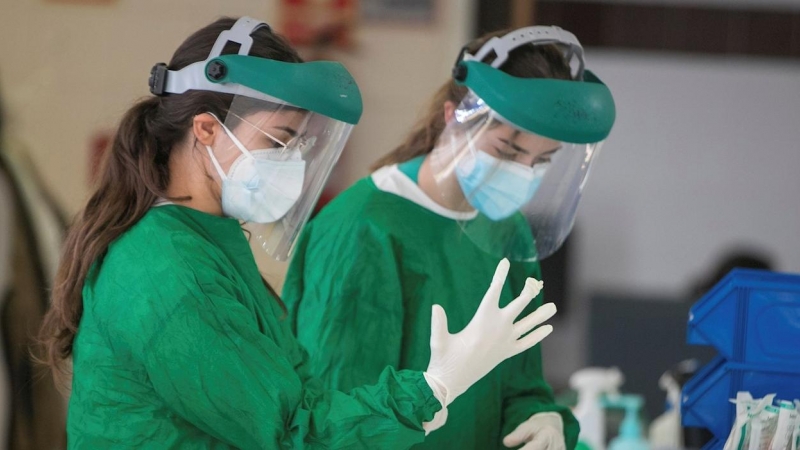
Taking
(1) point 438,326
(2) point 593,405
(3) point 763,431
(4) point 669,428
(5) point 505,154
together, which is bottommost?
(4) point 669,428

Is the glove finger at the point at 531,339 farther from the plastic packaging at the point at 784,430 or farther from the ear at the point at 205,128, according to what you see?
the ear at the point at 205,128

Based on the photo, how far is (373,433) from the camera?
1.36m

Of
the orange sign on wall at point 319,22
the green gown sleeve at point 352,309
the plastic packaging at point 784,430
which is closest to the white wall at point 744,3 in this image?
the orange sign on wall at point 319,22

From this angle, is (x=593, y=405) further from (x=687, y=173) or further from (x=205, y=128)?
(x=687, y=173)

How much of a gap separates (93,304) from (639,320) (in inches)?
124

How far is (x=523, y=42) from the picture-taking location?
1.78 metres

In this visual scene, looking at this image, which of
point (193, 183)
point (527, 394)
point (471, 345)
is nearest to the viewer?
point (471, 345)

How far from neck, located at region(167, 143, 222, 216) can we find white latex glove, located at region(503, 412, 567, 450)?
685 mm

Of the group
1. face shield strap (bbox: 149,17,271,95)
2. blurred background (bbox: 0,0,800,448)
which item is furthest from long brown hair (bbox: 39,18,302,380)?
blurred background (bbox: 0,0,800,448)

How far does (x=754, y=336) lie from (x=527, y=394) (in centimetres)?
44

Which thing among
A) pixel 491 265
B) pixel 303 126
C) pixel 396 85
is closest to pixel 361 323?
pixel 491 265

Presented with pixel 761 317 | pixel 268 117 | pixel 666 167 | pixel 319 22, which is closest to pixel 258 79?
pixel 268 117

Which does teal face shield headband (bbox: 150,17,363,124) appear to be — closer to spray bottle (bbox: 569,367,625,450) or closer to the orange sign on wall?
spray bottle (bbox: 569,367,625,450)

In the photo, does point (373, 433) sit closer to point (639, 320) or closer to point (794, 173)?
point (639, 320)
